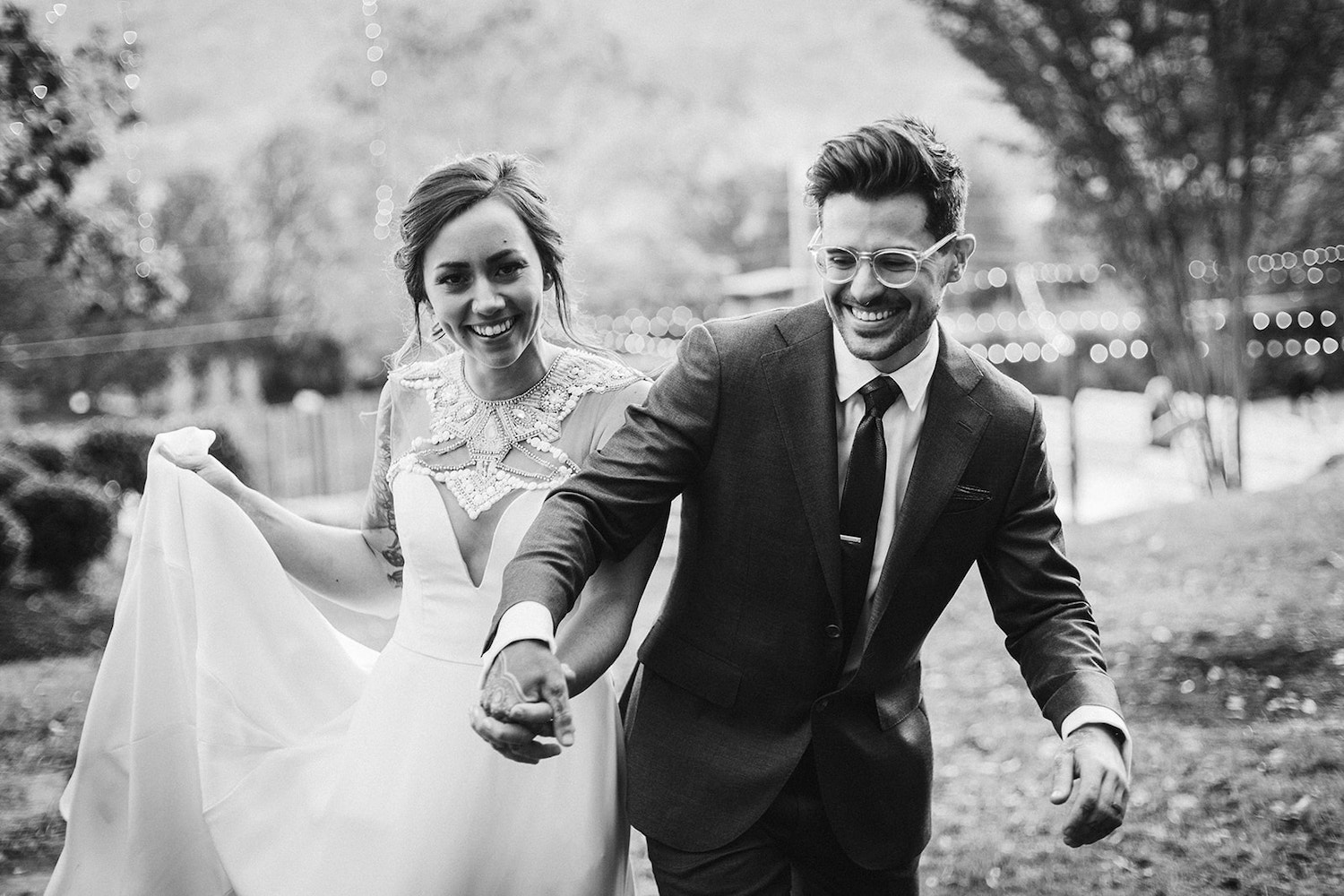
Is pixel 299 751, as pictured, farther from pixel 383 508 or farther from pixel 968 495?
pixel 968 495

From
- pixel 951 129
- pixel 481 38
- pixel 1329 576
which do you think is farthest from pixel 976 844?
pixel 951 129

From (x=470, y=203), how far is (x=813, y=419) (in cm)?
86

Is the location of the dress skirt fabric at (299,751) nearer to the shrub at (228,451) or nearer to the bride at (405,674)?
the bride at (405,674)

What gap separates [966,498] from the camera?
2189mm

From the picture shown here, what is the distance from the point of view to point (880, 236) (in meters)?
2.04

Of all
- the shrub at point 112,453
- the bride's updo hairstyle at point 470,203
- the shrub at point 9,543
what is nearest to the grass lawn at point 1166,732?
the shrub at point 9,543

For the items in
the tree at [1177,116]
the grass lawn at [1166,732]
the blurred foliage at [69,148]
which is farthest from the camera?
the tree at [1177,116]

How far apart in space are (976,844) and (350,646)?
2.69m

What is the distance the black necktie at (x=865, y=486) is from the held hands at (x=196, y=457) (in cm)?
147

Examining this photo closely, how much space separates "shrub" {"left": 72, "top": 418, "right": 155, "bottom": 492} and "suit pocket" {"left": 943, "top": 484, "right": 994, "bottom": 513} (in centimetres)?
998

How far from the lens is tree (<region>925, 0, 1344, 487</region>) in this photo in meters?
9.28

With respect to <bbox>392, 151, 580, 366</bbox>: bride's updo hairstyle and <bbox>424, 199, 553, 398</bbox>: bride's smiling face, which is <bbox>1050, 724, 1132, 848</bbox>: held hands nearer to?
<bbox>424, 199, 553, 398</bbox>: bride's smiling face

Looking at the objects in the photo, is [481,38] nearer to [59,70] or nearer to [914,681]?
[59,70]

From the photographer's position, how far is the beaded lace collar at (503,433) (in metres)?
2.49
